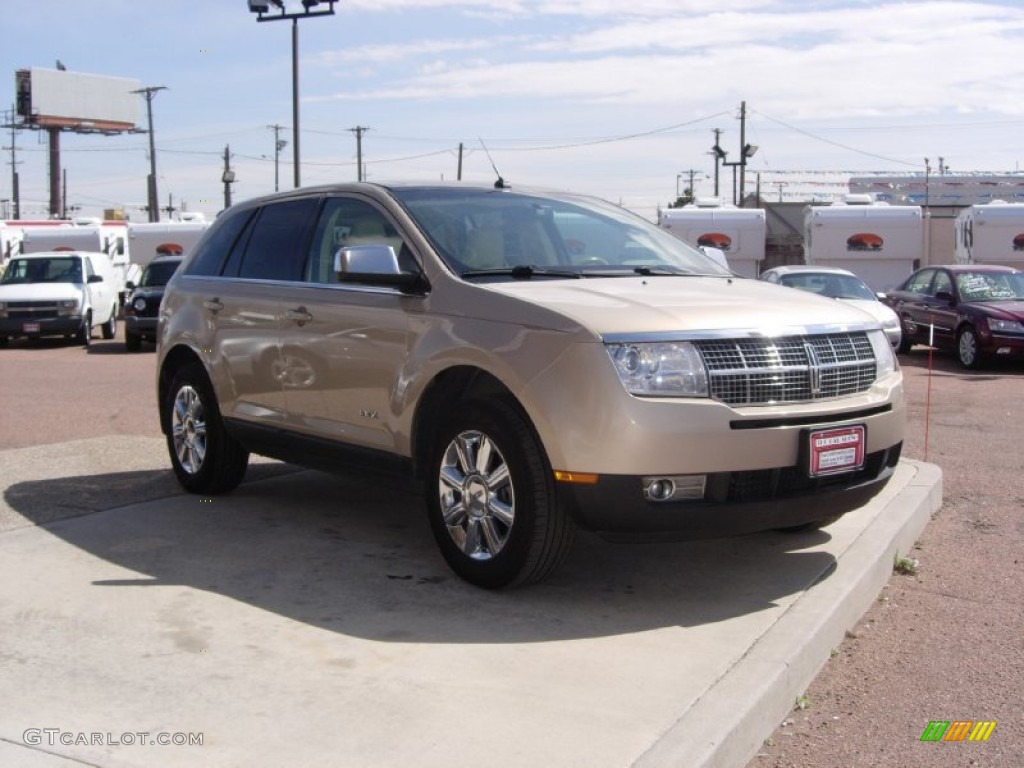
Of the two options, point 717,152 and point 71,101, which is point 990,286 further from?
point 71,101

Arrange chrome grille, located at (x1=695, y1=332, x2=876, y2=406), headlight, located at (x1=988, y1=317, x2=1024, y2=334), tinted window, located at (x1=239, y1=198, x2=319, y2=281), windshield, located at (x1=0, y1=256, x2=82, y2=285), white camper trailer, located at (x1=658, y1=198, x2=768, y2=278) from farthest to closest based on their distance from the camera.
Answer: white camper trailer, located at (x1=658, y1=198, x2=768, y2=278)
windshield, located at (x1=0, y1=256, x2=82, y2=285)
headlight, located at (x1=988, y1=317, x2=1024, y2=334)
tinted window, located at (x1=239, y1=198, x2=319, y2=281)
chrome grille, located at (x1=695, y1=332, x2=876, y2=406)

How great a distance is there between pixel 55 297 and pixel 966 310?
16.1 m

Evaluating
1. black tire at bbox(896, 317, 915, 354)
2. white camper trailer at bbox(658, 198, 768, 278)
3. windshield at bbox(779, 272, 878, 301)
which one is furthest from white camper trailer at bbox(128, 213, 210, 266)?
black tire at bbox(896, 317, 915, 354)

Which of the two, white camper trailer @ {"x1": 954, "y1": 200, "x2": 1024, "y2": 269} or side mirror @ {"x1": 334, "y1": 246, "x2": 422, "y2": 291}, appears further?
white camper trailer @ {"x1": 954, "y1": 200, "x2": 1024, "y2": 269}

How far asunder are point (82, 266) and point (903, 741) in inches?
904

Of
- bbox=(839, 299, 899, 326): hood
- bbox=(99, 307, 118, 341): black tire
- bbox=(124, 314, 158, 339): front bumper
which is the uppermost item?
bbox=(839, 299, 899, 326): hood

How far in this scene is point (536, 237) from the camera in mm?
6184

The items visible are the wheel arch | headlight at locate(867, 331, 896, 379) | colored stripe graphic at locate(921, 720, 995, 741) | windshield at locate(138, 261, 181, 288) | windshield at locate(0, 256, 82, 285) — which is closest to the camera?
colored stripe graphic at locate(921, 720, 995, 741)

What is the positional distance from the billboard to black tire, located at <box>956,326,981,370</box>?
100112mm

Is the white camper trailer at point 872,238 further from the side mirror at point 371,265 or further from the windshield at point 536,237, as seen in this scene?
the side mirror at point 371,265

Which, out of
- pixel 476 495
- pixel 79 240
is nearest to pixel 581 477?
pixel 476 495

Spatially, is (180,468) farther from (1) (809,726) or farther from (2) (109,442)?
(1) (809,726)

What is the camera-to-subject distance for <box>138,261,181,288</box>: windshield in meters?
22.3

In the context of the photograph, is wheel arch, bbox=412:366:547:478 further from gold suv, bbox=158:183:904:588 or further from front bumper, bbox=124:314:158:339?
front bumper, bbox=124:314:158:339
